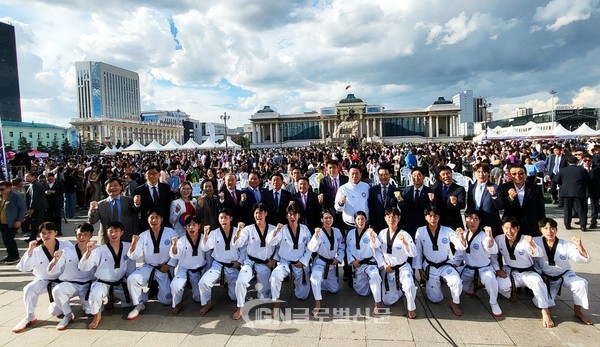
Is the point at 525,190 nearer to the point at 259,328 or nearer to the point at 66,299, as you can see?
the point at 259,328

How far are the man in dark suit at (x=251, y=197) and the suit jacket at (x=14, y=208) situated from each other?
14.4 ft

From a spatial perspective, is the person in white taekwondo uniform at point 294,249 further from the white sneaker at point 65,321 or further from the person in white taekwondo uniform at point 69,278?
the white sneaker at point 65,321

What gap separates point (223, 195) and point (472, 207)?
382 cm

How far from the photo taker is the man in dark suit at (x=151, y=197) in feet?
18.2

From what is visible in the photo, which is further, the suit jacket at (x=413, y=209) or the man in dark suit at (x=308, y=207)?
the man in dark suit at (x=308, y=207)

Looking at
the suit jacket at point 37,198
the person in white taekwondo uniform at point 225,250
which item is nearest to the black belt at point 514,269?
the person in white taekwondo uniform at point 225,250

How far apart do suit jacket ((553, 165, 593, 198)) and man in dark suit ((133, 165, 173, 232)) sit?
8282mm

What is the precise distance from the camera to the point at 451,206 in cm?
514

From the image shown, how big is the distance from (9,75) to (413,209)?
10111cm

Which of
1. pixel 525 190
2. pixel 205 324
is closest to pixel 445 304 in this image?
pixel 525 190

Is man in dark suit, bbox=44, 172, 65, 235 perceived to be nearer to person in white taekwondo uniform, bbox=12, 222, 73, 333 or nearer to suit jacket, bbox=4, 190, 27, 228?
suit jacket, bbox=4, 190, 27, 228

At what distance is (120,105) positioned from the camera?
126 m

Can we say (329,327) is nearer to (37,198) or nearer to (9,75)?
(37,198)

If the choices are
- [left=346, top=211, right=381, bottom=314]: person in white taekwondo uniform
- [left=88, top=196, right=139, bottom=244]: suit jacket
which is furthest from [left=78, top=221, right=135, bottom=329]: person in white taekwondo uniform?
[left=346, top=211, right=381, bottom=314]: person in white taekwondo uniform
